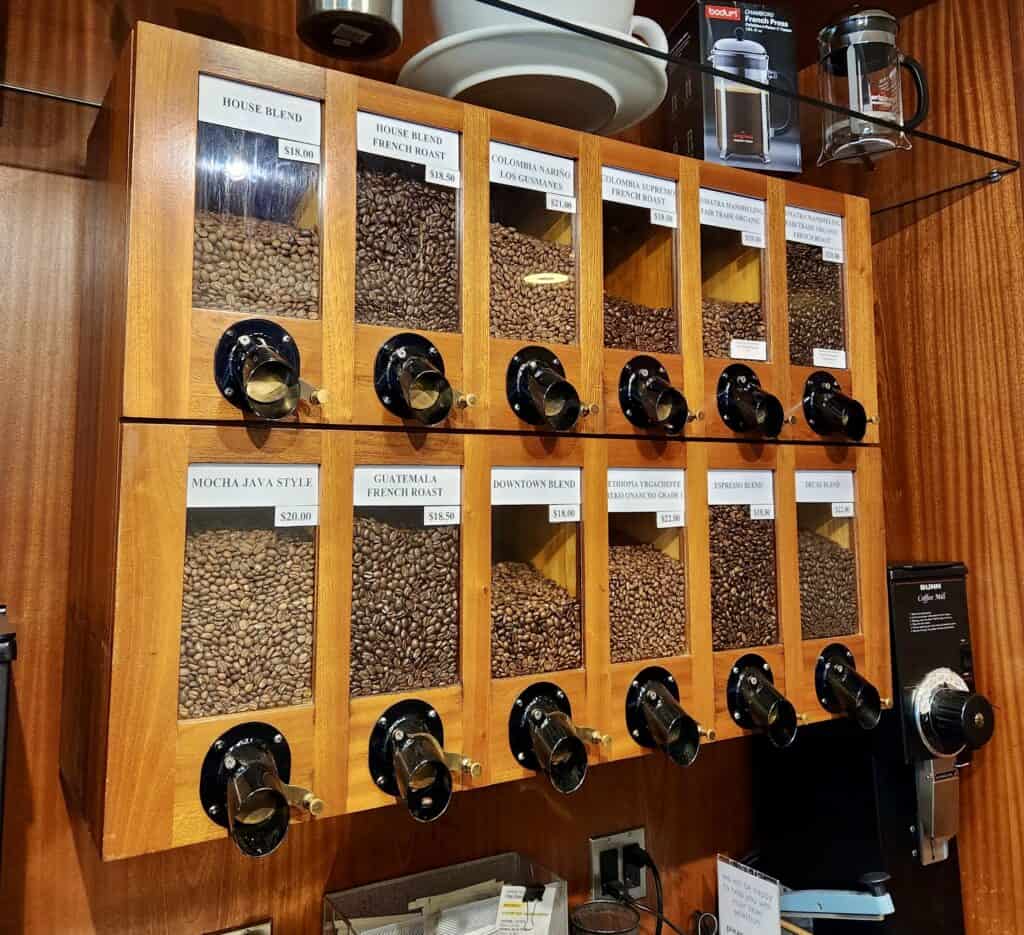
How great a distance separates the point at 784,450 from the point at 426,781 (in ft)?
2.50

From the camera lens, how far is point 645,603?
3.88 ft

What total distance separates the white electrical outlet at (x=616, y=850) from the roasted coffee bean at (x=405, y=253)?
102cm

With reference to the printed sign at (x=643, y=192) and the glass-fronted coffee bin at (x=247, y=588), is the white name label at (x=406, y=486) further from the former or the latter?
the printed sign at (x=643, y=192)

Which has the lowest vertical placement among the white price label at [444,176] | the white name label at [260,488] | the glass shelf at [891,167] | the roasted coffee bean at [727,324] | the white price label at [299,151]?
the white name label at [260,488]

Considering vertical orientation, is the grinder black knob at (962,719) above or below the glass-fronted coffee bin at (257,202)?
below

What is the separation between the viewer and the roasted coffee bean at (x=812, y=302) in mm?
1371

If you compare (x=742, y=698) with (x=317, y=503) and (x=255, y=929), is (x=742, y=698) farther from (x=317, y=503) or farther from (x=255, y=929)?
(x=255, y=929)

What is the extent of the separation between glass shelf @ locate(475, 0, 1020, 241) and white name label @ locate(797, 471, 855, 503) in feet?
1.78

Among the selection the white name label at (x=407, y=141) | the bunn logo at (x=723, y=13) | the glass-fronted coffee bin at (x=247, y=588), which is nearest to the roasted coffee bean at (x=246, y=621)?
the glass-fronted coffee bin at (x=247, y=588)

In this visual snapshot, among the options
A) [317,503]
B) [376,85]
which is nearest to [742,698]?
[317,503]

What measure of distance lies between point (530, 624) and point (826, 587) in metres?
0.56

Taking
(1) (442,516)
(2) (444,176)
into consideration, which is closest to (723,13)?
(2) (444,176)

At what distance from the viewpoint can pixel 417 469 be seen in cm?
102

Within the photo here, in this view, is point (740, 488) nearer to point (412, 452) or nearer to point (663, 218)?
point (663, 218)
